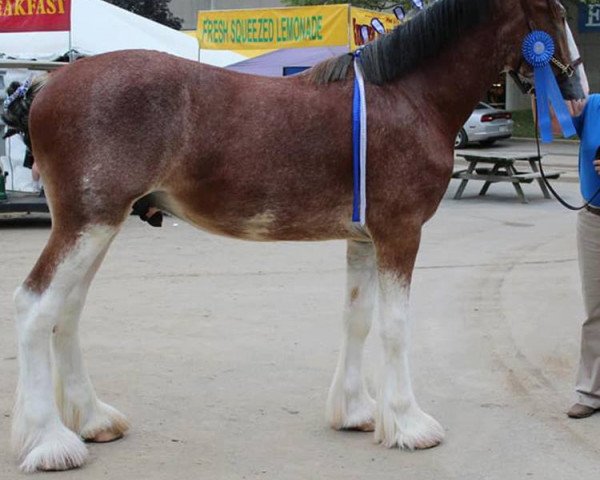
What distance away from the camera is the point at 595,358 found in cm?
491

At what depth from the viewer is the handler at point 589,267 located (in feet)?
15.5

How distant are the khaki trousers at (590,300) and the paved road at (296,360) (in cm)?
20

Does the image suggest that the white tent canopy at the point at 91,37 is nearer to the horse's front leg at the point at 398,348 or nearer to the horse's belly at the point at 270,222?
the horse's belly at the point at 270,222

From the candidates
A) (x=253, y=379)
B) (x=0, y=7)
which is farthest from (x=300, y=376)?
(x=0, y=7)

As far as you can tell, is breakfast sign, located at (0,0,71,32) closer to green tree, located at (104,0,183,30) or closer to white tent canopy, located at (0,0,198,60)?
white tent canopy, located at (0,0,198,60)

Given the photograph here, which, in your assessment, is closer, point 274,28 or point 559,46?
point 559,46

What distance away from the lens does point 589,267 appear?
4852mm

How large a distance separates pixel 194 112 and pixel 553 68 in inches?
70.1

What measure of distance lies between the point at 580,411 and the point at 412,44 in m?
2.21

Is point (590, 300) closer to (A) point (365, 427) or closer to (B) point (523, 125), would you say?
(A) point (365, 427)

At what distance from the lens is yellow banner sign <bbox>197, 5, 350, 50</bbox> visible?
16.6m

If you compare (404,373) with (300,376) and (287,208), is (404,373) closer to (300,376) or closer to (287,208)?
(287,208)

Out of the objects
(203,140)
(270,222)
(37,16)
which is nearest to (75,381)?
(270,222)

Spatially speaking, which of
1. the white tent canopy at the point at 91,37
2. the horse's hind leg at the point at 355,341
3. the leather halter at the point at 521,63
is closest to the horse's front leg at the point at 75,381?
the horse's hind leg at the point at 355,341
